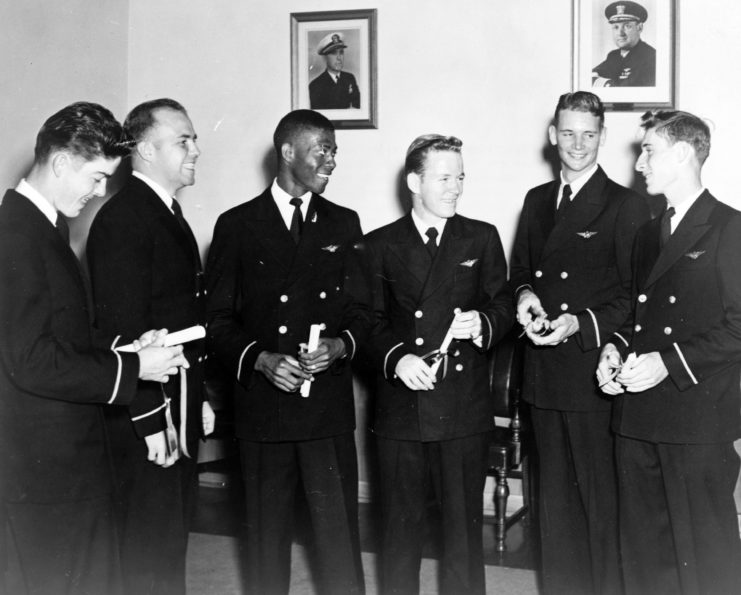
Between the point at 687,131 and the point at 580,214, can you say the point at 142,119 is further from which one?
the point at 687,131

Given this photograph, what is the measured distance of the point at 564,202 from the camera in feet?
10.9

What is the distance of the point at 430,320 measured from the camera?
3150 mm

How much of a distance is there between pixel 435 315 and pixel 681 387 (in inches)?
35.2

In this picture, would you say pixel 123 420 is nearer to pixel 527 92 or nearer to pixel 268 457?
pixel 268 457

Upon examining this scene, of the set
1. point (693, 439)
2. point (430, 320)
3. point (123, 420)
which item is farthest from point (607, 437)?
point (123, 420)

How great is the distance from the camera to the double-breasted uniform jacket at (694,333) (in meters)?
2.74

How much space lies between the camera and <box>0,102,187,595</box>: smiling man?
221 cm

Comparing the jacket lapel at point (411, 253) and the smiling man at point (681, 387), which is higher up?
the jacket lapel at point (411, 253)

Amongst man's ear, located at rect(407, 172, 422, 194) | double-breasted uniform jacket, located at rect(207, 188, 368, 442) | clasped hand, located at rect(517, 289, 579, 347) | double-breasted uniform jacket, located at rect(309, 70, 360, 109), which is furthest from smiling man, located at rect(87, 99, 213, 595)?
double-breasted uniform jacket, located at rect(309, 70, 360, 109)

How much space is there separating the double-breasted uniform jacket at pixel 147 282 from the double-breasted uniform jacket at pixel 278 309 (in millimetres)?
155

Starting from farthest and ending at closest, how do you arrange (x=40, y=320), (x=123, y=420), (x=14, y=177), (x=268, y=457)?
1. (x=14, y=177)
2. (x=268, y=457)
3. (x=123, y=420)
4. (x=40, y=320)

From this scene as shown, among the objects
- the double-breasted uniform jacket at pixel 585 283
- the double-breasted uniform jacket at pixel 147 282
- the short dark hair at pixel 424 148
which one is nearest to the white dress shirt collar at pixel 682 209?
the double-breasted uniform jacket at pixel 585 283

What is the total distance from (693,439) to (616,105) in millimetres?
2139

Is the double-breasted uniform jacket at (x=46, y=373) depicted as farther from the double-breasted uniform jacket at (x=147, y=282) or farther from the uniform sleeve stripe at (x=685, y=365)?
the uniform sleeve stripe at (x=685, y=365)
